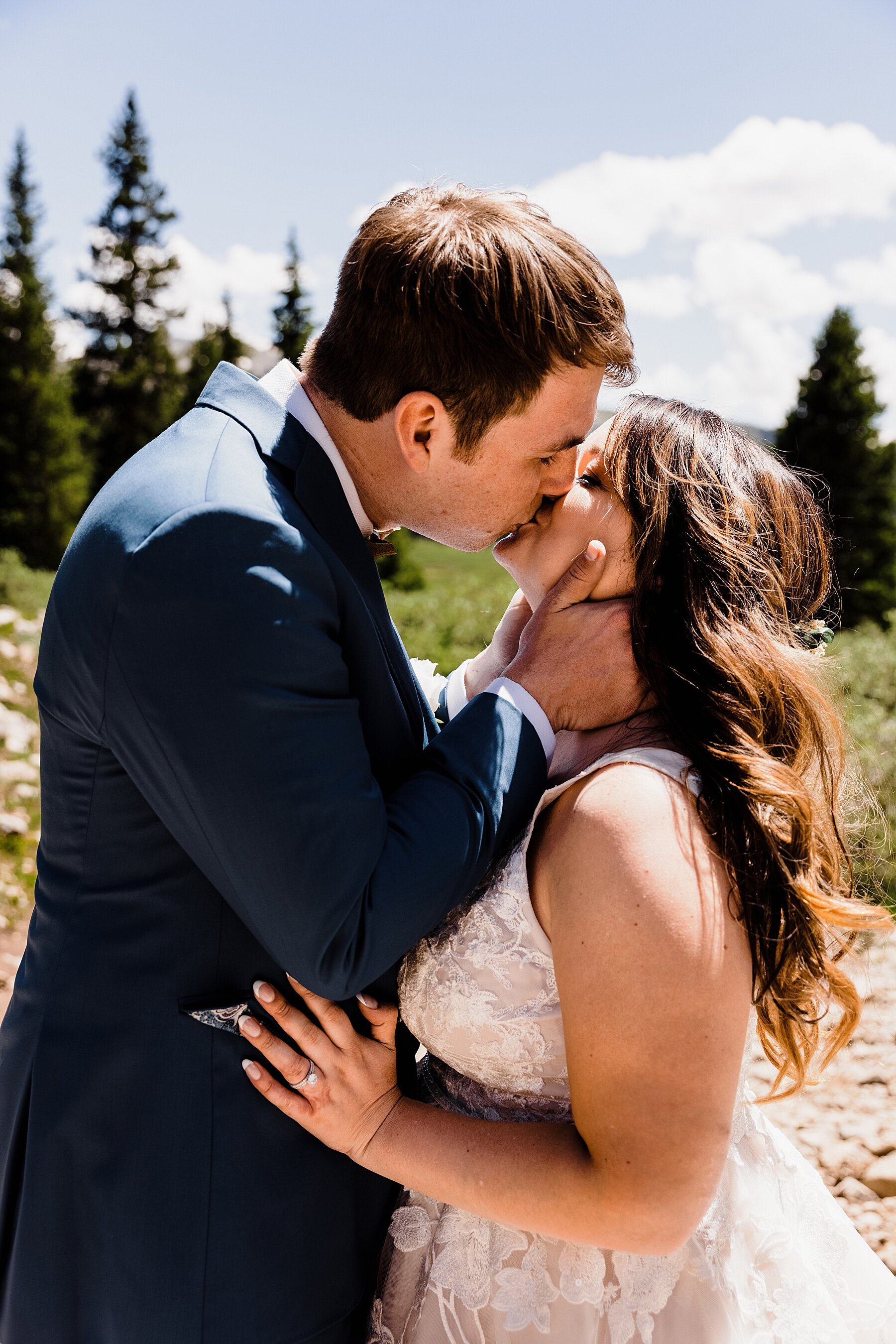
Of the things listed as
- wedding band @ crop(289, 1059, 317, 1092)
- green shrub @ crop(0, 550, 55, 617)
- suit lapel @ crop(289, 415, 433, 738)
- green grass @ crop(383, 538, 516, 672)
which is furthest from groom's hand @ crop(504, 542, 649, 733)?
green shrub @ crop(0, 550, 55, 617)

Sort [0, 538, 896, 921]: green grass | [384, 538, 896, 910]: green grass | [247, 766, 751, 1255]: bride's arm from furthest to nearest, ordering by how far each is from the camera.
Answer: [384, 538, 896, 910]: green grass, [0, 538, 896, 921]: green grass, [247, 766, 751, 1255]: bride's arm

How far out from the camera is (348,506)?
1930 mm

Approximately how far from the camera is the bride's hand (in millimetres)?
1800

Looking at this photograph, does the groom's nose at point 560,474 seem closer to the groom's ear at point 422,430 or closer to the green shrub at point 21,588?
the groom's ear at point 422,430

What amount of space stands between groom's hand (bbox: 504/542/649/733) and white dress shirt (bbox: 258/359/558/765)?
43 mm

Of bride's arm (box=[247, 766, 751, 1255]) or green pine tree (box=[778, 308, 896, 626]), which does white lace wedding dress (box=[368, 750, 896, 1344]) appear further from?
green pine tree (box=[778, 308, 896, 626])

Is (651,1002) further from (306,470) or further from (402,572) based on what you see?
(402,572)

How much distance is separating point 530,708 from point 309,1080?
0.81m

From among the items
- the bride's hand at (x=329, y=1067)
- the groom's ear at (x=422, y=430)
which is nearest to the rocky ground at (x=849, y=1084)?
the bride's hand at (x=329, y=1067)

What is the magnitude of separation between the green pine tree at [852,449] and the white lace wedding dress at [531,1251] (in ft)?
63.3

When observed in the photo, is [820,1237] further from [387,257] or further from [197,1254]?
[387,257]

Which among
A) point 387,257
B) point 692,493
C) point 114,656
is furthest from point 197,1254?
point 387,257

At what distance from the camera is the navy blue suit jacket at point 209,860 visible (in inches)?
59.7

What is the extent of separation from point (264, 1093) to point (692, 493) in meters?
1.45
